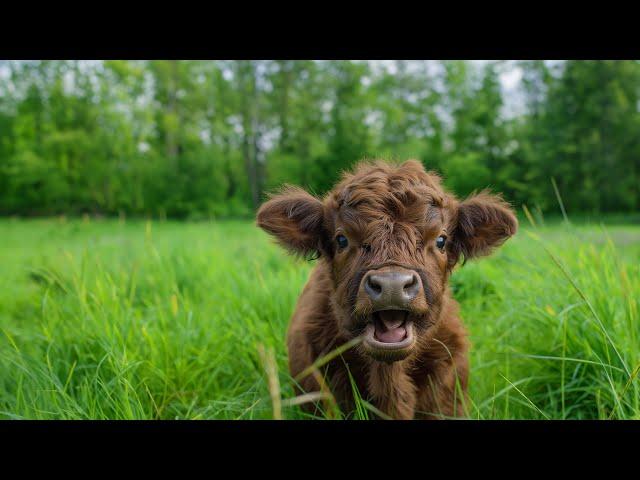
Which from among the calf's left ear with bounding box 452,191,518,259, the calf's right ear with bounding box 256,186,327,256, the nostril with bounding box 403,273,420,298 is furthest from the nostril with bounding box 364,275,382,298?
the calf's left ear with bounding box 452,191,518,259

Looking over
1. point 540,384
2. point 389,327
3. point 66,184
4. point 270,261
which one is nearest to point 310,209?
point 389,327

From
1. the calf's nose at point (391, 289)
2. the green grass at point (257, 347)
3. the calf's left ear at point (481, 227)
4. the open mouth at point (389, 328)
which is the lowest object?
the green grass at point (257, 347)

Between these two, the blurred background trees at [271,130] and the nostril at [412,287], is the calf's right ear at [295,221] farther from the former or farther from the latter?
the blurred background trees at [271,130]

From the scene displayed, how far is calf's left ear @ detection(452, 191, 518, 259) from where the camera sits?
2914 mm

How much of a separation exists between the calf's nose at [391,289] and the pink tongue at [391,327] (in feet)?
0.57

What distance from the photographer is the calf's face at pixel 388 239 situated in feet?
7.23

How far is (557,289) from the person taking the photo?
11.3ft

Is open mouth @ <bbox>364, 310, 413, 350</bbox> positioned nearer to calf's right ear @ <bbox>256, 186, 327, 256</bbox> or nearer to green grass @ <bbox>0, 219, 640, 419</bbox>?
green grass @ <bbox>0, 219, 640, 419</bbox>

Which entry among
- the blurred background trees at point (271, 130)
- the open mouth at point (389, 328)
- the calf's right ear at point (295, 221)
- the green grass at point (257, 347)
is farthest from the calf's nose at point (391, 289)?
the blurred background trees at point (271, 130)

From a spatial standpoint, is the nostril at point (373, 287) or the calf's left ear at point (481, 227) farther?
the calf's left ear at point (481, 227)

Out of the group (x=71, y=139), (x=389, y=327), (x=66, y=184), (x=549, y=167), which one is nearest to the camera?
(x=389, y=327)

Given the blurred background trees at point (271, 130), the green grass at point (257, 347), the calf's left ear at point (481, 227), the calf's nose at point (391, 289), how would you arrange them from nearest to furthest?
1. the calf's nose at point (391, 289)
2. the green grass at point (257, 347)
3. the calf's left ear at point (481, 227)
4. the blurred background trees at point (271, 130)
